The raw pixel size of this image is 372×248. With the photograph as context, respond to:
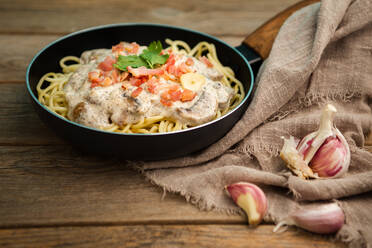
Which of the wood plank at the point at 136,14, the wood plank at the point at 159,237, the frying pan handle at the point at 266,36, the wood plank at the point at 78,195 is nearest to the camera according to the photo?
the wood plank at the point at 159,237

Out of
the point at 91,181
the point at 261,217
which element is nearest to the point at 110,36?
the point at 91,181

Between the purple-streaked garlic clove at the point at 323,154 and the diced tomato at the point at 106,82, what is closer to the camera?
the purple-streaked garlic clove at the point at 323,154

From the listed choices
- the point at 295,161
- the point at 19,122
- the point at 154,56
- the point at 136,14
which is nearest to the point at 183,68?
the point at 154,56

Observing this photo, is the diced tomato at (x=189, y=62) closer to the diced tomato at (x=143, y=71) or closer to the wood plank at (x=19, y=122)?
the diced tomato at (x=143, y=71)

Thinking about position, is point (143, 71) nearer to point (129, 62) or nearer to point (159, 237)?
point (129, 62)

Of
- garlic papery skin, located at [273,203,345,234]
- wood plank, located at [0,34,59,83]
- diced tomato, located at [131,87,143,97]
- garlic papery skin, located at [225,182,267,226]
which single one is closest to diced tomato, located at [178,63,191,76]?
diced tomato, located at [131,87,143,97]

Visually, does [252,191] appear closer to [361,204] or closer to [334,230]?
[334,230]

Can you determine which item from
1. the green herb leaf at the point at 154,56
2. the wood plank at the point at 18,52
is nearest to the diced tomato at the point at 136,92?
the green herb leaf at the point at 154,56

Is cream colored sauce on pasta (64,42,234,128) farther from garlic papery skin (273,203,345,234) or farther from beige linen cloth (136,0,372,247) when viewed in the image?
garlic papery skin (273,203,345,234)
